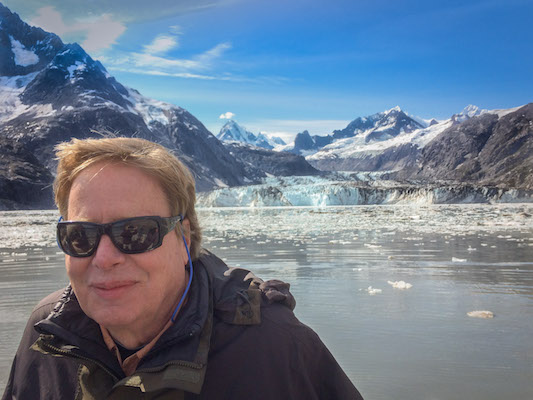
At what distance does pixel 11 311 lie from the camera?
17.3ft

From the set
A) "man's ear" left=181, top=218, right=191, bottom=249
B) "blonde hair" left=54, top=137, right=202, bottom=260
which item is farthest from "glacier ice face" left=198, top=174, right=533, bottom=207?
"blonde hair" left=54, top=137, right=202, bottom=260

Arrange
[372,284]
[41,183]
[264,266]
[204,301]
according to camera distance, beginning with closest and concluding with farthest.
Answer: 1. [204,301]
2. [372,284]
3. [264,266]
4. [41,183]

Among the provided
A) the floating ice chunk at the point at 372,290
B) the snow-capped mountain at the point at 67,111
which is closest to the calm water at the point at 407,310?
the floating ice chunk at the point at 372,290

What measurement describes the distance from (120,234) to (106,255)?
9 cm

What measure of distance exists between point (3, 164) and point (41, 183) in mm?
10180

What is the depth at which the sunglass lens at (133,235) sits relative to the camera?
1513 millimetres

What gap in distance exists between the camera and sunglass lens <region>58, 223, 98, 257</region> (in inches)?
60.7

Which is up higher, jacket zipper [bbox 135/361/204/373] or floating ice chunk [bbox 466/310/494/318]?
jacket zipper [bbox 135/361/204/373]

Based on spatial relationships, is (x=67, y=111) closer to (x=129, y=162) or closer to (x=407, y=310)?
(x=407, y=310)

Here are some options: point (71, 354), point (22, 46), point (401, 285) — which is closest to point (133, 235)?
point (71, 354)

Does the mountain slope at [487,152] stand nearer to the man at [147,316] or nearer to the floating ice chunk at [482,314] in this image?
the floating ice chunk at [482,314]

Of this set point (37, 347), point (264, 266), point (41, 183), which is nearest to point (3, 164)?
point (41, 183)

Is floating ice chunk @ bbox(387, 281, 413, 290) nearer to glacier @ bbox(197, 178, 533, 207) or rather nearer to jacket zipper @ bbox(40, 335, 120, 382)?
jacket zipper @ bbox(40, 335, 120, 382)

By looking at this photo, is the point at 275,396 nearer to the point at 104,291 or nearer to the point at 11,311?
the point at 104,291
